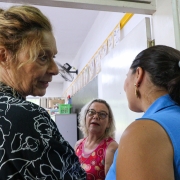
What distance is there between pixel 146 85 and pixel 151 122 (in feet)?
0.71

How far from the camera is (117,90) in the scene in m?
1.66

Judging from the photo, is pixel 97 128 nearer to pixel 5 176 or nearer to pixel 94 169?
pixel 94 169

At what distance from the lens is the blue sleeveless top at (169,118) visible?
57 centimetres

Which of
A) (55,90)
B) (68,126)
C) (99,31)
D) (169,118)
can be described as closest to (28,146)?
(169,118)

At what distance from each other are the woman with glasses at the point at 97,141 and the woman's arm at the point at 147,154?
863mm

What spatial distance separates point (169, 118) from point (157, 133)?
0.07m

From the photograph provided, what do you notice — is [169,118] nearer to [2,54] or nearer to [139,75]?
[139,75]

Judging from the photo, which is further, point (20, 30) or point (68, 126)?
point (68, 126)

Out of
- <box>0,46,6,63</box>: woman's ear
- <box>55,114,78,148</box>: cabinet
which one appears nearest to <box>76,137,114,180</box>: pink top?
<box>0,46,6,63</box>: woman's ear

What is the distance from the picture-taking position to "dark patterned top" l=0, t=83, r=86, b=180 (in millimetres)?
433

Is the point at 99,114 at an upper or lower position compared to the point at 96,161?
upper

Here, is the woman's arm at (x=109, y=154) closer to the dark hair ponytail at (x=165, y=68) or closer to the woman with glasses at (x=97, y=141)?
the woman with glasses at (x=97, y=141)

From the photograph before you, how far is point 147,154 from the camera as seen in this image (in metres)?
0.55

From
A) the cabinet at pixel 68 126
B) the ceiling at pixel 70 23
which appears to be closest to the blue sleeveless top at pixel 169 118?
the ceiling at pixel 70 23
